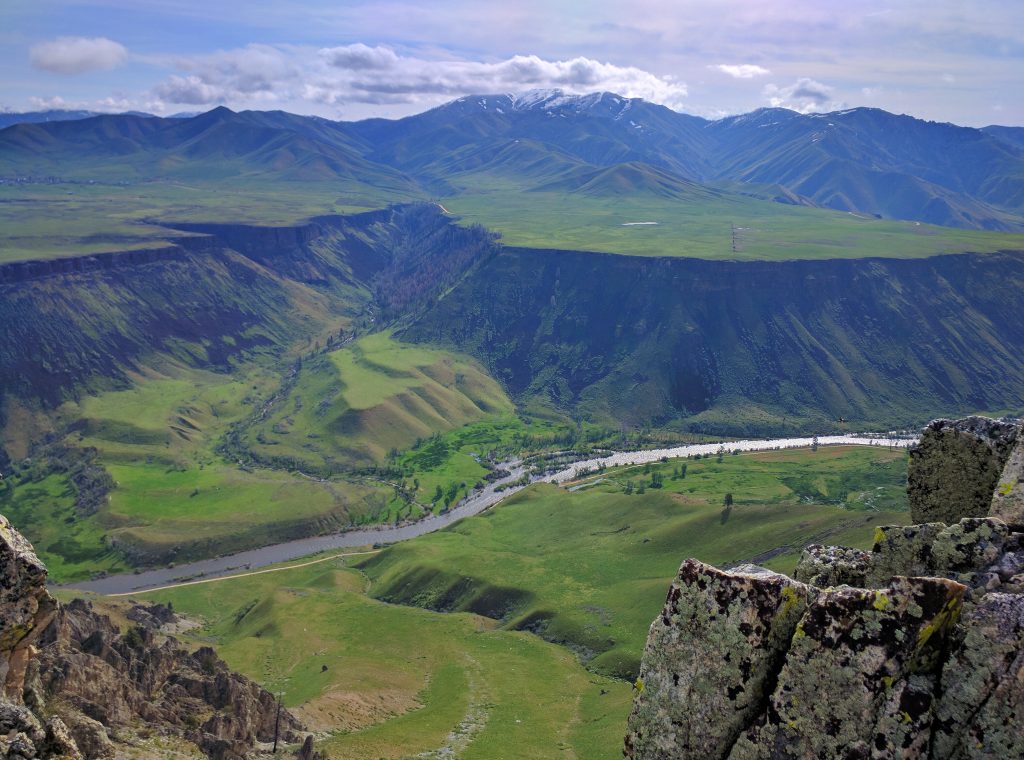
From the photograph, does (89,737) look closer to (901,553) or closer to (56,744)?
(56,744)

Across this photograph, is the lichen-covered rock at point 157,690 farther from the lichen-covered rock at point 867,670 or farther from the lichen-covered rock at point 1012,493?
the lichen-covered rock at point 1012,493

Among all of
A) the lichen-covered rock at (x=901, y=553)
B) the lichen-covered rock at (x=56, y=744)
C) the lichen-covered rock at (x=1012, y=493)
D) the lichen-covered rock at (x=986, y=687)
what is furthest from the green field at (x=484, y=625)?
the lichen-covered rock at (x=986, y=687)

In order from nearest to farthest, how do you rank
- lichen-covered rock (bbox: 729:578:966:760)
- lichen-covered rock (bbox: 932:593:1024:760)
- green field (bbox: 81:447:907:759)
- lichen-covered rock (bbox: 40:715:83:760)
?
1. lichen-covered rock (bbox: 932:593:1024:760)
2. lichen-covered rock (bbox: 729:578:966:760)
3. lichen-covered rock (bbox: 40:715:83:760)
4. green field (bbox: 81:447:907:759)

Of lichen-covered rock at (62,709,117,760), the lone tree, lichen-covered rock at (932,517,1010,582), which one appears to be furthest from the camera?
the lone tree

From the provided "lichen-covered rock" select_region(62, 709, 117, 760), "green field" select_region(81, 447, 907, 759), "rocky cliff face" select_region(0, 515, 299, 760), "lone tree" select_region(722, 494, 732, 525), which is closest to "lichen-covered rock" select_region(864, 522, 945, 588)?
"rocky cliff face" select_region(0, 515, 299, 760)

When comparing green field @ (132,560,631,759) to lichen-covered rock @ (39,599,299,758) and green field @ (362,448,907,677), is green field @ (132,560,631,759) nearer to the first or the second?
green field @ (362,448,907,677)

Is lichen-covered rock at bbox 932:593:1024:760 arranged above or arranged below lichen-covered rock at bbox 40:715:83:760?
above

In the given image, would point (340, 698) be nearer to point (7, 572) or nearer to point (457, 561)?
point (457, 561)
